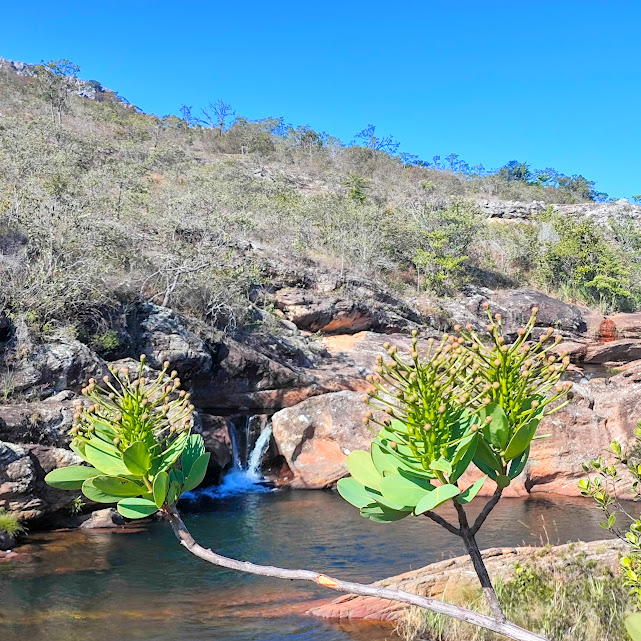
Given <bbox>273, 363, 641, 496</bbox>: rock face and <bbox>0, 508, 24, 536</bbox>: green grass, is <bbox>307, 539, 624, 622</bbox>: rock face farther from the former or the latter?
<bbox>273, 363, 641, 496</bbox>: rock face

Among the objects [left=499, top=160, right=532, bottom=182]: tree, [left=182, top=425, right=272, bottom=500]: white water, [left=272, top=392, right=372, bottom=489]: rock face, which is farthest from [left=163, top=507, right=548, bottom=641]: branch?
[left=499, top=160, right=532, bottom=182]: tree

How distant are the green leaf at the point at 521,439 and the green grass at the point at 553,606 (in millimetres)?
4217

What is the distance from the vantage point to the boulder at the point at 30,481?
12.1 metres

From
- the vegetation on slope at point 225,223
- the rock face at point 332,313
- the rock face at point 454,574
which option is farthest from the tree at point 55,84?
the rock face at point 454,574

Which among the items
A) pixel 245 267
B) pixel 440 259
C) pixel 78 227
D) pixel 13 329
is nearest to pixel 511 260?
pixel 440 259

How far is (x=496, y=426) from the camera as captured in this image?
2037 millimetres

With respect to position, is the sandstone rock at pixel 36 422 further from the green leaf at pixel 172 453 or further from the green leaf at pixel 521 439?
the green leaf at pixel 521 439

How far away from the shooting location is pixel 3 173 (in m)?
25.2

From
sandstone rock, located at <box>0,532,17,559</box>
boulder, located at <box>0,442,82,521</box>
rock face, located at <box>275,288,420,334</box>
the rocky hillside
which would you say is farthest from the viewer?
rock face, located at <box>275,288,420,334</box>

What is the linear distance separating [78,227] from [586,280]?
3081 centimetres

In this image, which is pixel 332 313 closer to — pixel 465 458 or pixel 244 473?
pixel 244 473

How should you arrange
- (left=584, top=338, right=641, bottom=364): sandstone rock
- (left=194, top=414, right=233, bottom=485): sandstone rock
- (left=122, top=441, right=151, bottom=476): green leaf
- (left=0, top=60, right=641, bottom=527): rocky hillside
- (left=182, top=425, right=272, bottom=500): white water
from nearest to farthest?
1. (left=122, top=441, right=151, bottom=476): green leaf
2. (left=0, top=60, right=641, bottom=527): rocky hillside
3. (left=182, top=425, right=272, bottom=500): white water
4. (left=194, top=414, right=233, bottom=485): sandstone rock
5. (left=584, top=338, right=641, bottom=364): sandstone rock

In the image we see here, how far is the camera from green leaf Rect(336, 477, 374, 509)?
2.17 metres

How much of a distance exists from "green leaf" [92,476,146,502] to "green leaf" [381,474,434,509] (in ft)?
2.69
